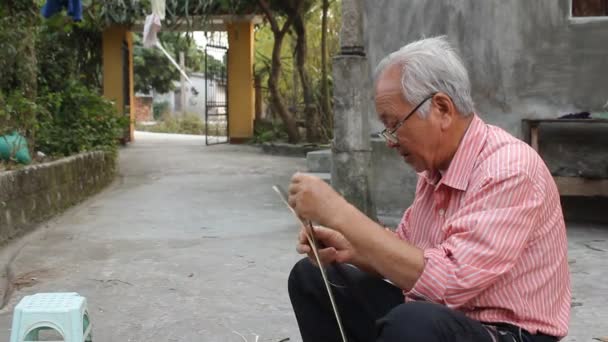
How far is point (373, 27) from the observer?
260 inches

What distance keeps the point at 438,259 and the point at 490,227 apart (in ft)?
0.49

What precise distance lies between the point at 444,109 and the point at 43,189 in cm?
556

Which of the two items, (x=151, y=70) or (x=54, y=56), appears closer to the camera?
(x=54, y=56)

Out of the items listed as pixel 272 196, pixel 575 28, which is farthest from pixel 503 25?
pixel 272 196

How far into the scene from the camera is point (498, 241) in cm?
189

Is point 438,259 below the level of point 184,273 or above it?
above

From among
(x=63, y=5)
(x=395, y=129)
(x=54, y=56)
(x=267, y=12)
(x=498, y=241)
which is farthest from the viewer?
(x=267, y=12)

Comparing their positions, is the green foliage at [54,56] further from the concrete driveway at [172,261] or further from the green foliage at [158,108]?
the green foliage at [158,108]

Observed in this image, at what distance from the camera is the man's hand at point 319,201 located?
6.53 ft

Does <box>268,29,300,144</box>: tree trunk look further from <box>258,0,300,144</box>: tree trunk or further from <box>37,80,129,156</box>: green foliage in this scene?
<box>37,80,129,156</box>: green foliage

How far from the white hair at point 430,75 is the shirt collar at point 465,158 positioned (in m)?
0.07

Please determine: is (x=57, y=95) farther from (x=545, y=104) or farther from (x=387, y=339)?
(x=387, y=339)

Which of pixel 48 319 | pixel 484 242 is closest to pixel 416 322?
pixel 484 242

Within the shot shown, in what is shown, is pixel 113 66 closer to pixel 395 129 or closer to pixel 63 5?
pixel 63 5
